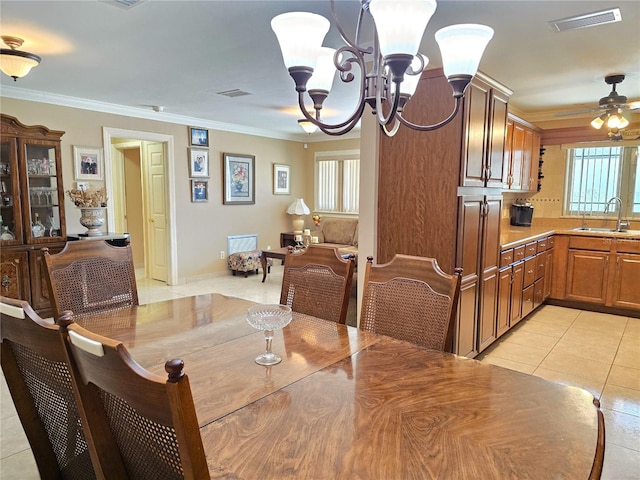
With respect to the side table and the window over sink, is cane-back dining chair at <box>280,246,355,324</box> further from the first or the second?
the side table

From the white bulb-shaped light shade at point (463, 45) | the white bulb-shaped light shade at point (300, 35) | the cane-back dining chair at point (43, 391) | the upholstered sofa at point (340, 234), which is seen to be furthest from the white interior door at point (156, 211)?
the white bulb-shaped light shade at point (463, 45)

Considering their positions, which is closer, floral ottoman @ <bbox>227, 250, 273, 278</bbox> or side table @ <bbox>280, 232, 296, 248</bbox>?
floral ottoman @ <bbox>227, 250, 273, 278</bbox>

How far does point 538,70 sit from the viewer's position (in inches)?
146

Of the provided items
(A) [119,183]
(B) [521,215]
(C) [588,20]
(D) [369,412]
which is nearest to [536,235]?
(B) [521,215]

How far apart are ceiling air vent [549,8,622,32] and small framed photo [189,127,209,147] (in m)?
4.81

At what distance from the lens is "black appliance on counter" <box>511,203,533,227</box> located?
217 inches

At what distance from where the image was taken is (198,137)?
6.28 metres

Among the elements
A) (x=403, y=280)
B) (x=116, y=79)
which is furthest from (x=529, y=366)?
(x=116, y=79)

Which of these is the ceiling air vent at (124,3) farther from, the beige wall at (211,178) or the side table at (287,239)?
the side table at (287,239)

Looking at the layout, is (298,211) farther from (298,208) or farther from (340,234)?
(340,234)

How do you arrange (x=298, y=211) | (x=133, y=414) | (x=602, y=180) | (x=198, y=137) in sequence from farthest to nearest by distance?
1. (x=298, y=211)
2. (x=198, y=137)
3. (x=602, y=180)
4. (x=133, y=414)

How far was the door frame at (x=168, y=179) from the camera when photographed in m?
5.24

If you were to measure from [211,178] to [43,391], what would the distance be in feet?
18.1

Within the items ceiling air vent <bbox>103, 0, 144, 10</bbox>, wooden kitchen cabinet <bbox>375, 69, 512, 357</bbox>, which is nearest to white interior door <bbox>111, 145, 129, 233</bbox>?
ceiling air vent <bbox>103, 0, 144, 10</bbox>
